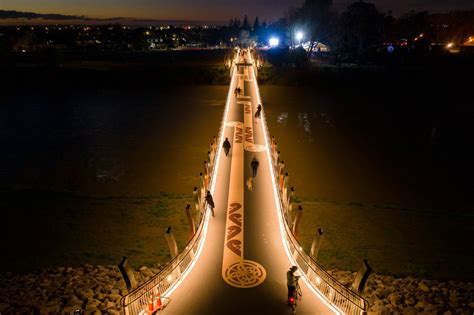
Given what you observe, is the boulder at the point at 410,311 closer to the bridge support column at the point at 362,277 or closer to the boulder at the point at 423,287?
the boulder at the point at 423,287

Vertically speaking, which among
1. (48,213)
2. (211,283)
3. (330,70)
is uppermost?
(330,70)

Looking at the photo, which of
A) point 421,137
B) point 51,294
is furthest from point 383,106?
point 51,294

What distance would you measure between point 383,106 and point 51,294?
53464mm

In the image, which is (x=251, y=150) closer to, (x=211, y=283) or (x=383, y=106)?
(x=211, y=283)

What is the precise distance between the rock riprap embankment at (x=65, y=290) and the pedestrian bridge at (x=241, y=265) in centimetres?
246

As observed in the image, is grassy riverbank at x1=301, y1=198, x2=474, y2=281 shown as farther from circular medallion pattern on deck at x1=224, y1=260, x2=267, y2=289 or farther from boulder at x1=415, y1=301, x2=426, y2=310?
circular medallion pattern on deck at x1=224, y1=260, x2=267, y2=289

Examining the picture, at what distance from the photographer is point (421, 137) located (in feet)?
135

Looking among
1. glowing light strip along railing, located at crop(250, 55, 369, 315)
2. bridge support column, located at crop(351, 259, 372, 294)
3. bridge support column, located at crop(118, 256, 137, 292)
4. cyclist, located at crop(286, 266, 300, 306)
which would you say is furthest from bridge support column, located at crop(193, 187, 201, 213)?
bridge support column, located at crop(351, 259, 372, 294)

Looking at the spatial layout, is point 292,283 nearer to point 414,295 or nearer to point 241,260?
point 241,260

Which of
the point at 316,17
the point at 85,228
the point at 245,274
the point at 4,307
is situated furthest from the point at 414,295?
the point at 316,17

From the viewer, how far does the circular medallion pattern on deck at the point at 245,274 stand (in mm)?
12414

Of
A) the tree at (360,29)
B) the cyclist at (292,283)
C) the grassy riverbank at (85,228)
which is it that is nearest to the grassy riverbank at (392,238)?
the cyclist at (292,283)

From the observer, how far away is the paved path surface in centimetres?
1146

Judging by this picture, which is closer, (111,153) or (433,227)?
(433,227)
